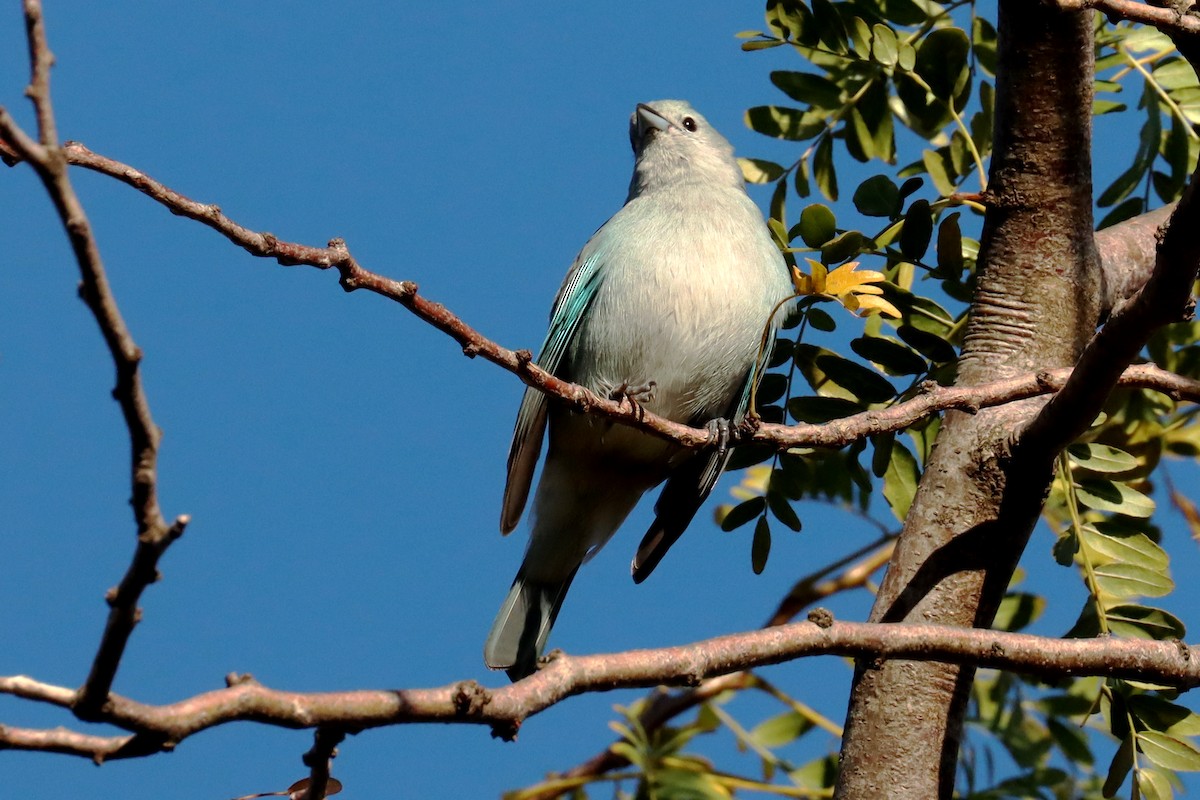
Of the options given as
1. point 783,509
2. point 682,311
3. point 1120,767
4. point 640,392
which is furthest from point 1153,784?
point 682,311

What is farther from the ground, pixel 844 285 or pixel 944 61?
pixel 944 61

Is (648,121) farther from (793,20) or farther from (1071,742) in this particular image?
(1071,742)

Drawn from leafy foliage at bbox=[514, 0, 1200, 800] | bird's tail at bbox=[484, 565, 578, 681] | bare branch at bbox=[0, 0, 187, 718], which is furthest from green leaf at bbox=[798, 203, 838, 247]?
bare branch at bbox=[0, 0, 187, 718]

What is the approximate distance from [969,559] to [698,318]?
151 cm

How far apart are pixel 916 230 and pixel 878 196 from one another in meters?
0.18

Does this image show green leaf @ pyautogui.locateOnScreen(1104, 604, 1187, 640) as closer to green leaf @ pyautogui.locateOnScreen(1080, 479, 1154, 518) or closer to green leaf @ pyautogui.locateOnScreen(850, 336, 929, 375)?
green leaf @ pyautogui.locateOnScreen(1080, 479, 1154, 518)

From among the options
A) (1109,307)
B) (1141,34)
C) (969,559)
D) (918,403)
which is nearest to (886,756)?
(969,559)

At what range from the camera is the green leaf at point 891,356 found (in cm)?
386

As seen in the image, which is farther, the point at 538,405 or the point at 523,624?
the point at 523,624

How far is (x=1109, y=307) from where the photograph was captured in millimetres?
3879

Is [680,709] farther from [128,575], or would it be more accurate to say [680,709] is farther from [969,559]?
[128,575]

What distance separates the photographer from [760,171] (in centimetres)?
462

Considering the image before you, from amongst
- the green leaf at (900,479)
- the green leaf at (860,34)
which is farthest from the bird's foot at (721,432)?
the green leaf at (860,34)

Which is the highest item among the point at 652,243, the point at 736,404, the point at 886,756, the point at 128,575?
the point at 652,243
